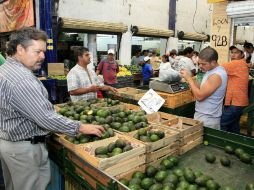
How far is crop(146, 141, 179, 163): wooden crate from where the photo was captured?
8.22 feet

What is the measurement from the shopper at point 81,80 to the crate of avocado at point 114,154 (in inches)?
72.2

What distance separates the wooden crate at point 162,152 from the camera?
2.51 meters

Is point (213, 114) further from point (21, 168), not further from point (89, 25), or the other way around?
point (89, 25)

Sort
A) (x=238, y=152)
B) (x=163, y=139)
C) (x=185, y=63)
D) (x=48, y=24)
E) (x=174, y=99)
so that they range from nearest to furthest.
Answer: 1. (x=163, y=139)
2. (x=238, y=152)
3. (x=174, y=99)
4. (x=185, y=63)
5. (x=48, y=24)

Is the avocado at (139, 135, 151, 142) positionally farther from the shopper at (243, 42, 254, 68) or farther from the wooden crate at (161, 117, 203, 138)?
the shopper at (243, 42, 254, 68)

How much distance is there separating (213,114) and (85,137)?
1825mm

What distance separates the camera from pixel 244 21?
6.19 m

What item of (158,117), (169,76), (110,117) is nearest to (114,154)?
(110,117)

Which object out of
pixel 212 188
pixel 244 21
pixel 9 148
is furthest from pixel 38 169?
pixel 244 21

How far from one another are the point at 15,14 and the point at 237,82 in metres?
8.56

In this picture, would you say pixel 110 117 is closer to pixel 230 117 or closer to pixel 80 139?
pixel 80 139

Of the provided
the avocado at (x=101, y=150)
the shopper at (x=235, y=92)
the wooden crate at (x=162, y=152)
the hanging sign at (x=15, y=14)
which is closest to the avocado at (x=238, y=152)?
the wooden crate at (x=162, y=152)

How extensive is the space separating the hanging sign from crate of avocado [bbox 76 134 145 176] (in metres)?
7.44

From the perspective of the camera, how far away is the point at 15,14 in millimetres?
9797
